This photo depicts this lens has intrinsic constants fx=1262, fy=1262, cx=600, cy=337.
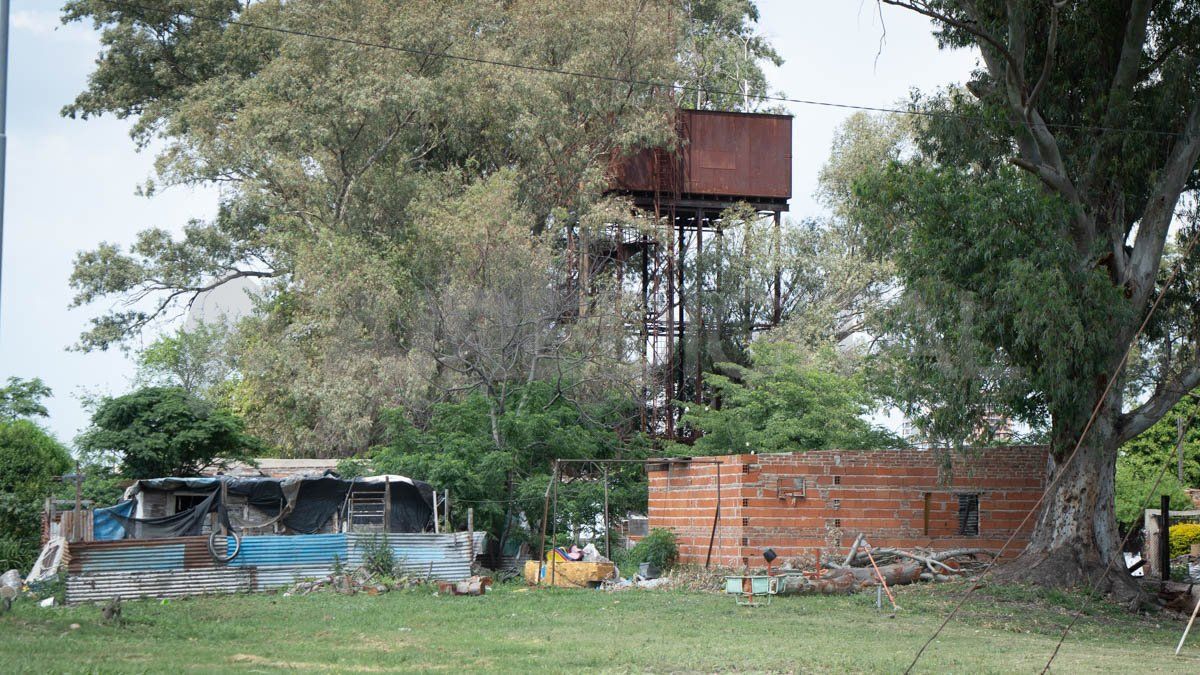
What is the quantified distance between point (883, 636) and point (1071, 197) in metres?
10.6

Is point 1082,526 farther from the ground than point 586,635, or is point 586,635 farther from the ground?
point 1082,526

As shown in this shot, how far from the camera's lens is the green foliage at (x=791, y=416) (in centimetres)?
3581

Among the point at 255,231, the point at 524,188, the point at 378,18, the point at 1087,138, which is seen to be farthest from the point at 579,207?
the point at 1087,138

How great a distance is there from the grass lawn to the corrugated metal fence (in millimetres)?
977

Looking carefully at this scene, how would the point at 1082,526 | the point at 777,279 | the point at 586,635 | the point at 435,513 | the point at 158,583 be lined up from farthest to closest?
the point at 777,279 → the point at 435,513 → the point at 1082,526 → the point at 158,583 → the point at 586,635

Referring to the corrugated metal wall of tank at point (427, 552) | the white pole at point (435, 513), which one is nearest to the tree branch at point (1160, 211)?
the corrugated metal wall of tank at point (427, 552)

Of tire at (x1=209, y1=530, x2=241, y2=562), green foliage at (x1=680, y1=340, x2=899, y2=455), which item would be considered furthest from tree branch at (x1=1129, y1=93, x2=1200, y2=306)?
tire at (x1=209, y1=530, x2=241, y2=562)

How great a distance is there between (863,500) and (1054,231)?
775 cm

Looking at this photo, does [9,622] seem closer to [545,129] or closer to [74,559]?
[74,559]

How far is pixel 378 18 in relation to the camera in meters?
41.9

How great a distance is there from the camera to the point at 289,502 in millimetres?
29531

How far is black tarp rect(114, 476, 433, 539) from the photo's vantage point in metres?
27.2

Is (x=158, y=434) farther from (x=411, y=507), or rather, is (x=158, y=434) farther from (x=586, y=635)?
(x=586, y=635)

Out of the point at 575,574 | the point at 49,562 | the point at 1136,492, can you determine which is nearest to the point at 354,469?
the point at 575,574
